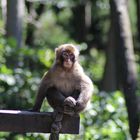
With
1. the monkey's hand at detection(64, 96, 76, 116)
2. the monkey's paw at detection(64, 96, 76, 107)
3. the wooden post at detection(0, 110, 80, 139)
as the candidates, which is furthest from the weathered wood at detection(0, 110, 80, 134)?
the monkey's paw at detection(64, 96, 76, 107)

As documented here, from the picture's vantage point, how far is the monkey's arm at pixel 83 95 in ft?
19.9

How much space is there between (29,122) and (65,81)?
49.8 inches

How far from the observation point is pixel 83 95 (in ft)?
20.5

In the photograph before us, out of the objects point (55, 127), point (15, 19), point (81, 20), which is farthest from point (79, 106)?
point (81, 20)

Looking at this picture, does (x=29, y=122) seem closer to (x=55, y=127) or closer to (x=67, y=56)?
(x=55, y=127)

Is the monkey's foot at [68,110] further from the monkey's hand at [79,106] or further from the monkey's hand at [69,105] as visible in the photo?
the monkey's hand at [79,106]

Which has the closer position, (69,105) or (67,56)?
(69,105)

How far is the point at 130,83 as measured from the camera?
31.2 ft

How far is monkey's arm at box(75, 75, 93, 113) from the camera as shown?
606 cm

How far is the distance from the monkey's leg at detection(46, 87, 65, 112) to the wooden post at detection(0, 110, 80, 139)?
463mm

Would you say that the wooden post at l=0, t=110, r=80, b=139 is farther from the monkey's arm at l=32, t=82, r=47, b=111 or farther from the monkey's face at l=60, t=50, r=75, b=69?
the monkey's face at l=60, t=50, r=75, b=69

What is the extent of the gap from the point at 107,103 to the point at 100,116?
0.28 meters

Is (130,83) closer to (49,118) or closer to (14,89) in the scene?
(14,89)

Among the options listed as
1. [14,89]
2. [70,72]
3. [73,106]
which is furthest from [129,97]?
[73,106]
